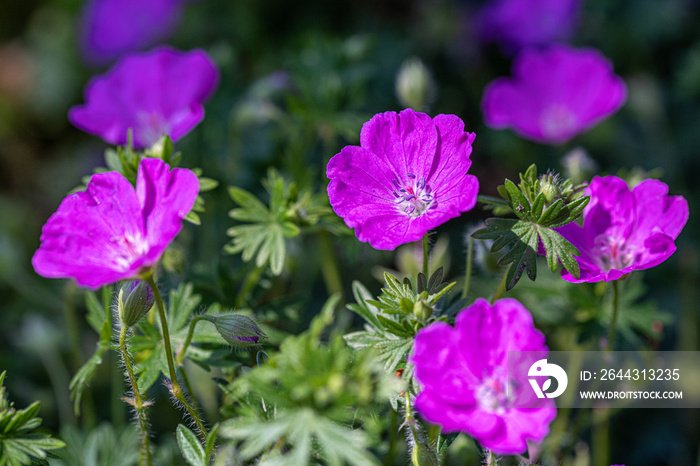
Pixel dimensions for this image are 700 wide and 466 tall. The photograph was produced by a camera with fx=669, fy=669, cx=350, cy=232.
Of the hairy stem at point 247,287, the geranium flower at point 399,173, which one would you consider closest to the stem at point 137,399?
Answer: the hairy stem at point 247,287

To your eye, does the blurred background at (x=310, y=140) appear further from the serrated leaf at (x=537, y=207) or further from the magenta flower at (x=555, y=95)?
the serrated leaf at (x=537, y=207)

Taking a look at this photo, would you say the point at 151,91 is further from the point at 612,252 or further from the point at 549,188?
the point at 612,252

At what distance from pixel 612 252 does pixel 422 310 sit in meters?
0.68

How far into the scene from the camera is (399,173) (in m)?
1.98

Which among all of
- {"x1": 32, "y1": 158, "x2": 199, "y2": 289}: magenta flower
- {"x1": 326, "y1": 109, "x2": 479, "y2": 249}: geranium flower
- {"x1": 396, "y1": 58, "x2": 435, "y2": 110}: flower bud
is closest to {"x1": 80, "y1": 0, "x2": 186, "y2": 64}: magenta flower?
{"x1": 396, "y1": 58, "x2": 435, "y2": 110}: flower bud

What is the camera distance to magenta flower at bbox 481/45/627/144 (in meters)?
2.96

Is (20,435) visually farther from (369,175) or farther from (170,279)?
(369,175)

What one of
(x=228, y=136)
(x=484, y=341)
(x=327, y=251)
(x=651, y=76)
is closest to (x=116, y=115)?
(x=228, y=136)

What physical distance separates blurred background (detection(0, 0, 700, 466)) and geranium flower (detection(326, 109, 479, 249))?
1.49ft

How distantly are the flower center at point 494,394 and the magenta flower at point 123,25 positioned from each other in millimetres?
3696

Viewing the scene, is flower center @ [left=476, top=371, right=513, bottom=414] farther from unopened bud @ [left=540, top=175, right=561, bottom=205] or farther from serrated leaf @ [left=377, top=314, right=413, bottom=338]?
unopened bud @ [left=540, top=175, right=561, bottom=205]

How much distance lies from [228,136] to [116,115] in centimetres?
73

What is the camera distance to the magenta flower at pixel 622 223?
6.28 ft

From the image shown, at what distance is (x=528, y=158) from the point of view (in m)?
3.77
